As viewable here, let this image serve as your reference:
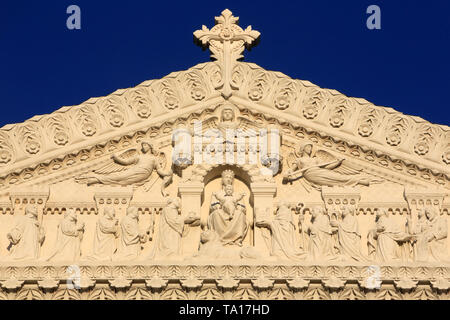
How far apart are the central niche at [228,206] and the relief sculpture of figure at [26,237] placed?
2.17 meters

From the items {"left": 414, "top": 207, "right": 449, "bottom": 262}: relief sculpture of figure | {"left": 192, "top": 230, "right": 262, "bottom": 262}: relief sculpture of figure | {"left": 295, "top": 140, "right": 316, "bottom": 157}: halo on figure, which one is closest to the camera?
{"left": 192, "top": 230, "right": 262, "bottom": 262}: relief sculpture of figure

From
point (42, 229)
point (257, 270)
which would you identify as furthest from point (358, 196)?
point (42, 229)

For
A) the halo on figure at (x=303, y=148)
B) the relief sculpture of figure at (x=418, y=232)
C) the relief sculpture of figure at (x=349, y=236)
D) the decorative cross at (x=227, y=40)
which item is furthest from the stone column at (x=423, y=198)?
the decorative cross at (x=227, y=40)

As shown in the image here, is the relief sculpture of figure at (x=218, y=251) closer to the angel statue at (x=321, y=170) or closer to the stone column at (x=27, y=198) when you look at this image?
the angel statue at (x=321, y=170)

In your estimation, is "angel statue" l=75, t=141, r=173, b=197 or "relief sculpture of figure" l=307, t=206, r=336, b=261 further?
"angel statue" l=75, t=141, r=173, b=197

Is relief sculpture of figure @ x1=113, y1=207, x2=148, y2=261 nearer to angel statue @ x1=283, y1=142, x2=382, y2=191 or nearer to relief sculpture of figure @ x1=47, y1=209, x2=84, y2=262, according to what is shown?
relief sculpture of figure @ x1=47, y1=209, x2=84, y2=262

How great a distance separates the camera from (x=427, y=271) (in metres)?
15.9

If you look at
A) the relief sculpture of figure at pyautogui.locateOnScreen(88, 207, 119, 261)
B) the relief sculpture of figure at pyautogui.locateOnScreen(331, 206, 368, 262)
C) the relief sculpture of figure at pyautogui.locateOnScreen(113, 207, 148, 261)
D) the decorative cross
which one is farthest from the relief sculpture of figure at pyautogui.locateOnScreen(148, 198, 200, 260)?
the decorative cross

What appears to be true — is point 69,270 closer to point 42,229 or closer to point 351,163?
point 42,229

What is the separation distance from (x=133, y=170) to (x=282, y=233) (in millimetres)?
2234

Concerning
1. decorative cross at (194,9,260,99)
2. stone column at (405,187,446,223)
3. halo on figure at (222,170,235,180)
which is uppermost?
decorative cross at (194,9,260,99)

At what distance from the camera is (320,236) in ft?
53.7

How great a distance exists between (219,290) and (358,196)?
2.45m

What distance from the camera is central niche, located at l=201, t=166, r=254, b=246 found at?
1647 cm
